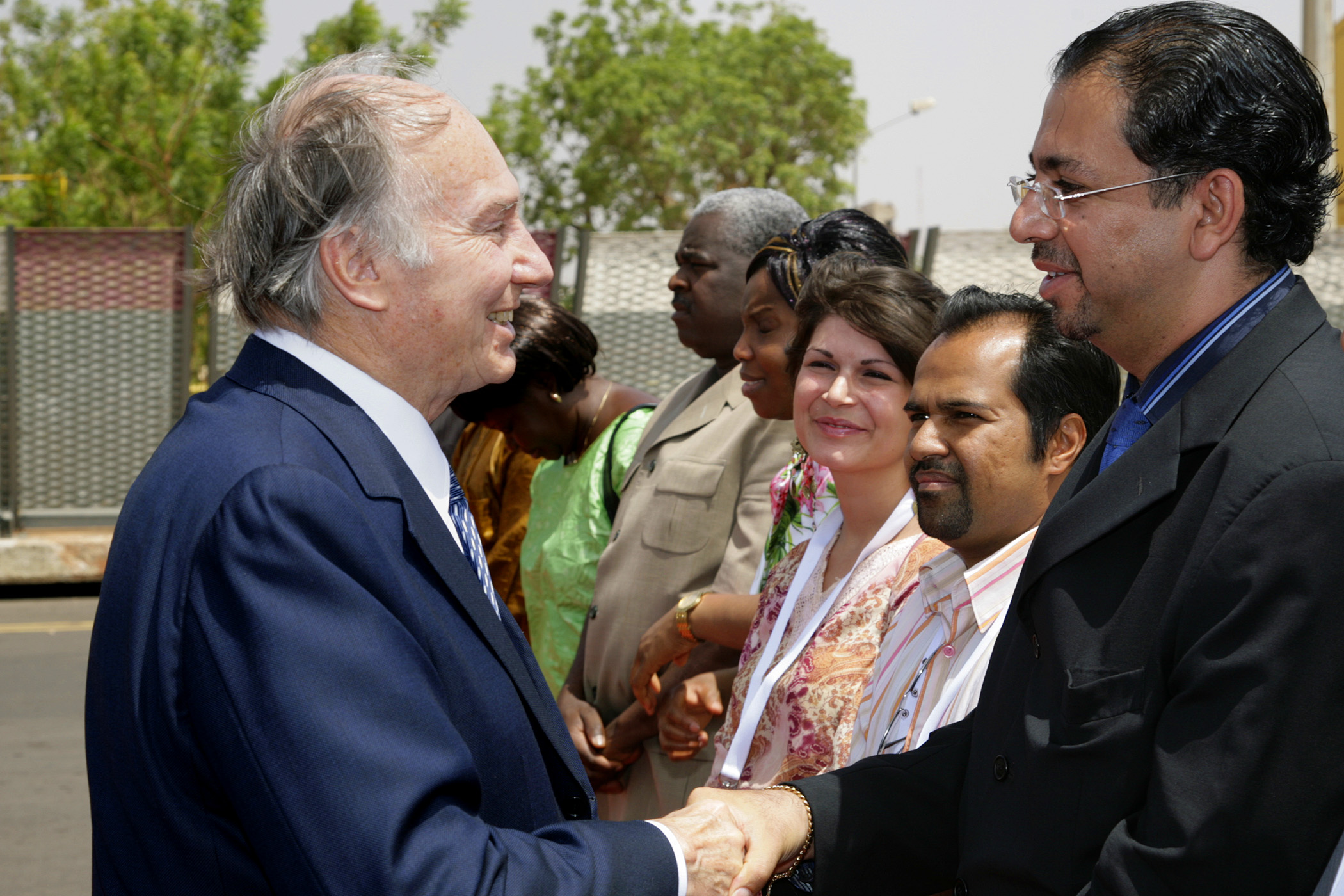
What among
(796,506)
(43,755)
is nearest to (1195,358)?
(796,506)

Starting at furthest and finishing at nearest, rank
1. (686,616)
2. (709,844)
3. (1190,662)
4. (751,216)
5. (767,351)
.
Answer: (751,216)
(767,351)
(686,616)
(709,844)
(1190,662)

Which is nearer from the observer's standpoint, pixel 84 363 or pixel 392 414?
pixel 392 414

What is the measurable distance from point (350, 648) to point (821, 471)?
69.5 inches

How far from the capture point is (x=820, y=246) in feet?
10.9

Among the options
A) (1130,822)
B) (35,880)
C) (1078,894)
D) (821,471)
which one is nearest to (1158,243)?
(1130,822)

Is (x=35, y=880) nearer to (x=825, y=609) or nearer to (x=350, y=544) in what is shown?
(x=825, y=609)

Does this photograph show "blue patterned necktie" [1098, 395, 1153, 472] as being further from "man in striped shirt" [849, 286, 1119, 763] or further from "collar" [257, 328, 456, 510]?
"collar" [257, 328, 456, 510]

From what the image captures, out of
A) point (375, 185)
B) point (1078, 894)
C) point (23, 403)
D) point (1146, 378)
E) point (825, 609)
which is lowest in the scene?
point (23, 403)

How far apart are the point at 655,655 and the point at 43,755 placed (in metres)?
4.41

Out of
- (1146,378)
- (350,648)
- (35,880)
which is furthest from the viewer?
(35,880)

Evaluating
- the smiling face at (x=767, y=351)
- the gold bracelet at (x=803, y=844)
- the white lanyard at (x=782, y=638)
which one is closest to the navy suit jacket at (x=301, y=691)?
the gold bracelet at (x=803, y=844)

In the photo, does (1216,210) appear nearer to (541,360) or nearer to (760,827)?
(760,827)

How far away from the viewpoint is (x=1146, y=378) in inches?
70.2

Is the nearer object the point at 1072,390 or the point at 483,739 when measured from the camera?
the point at 483,739
